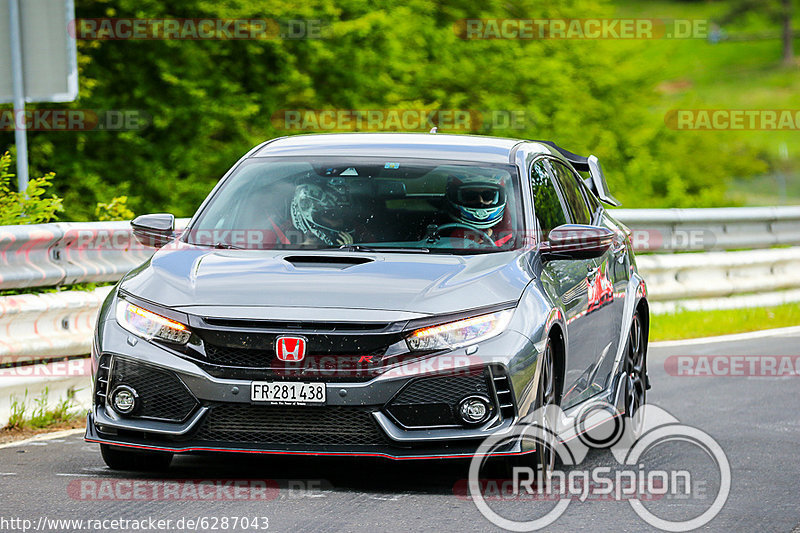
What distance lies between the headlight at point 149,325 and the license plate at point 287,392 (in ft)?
1.29

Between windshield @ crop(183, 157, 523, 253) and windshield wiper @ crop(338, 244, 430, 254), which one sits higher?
windshield @ crop(183, 157, 523, 253)

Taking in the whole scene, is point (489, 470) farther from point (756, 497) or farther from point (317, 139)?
point (317, 139)

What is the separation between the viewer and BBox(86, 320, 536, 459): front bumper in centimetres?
645

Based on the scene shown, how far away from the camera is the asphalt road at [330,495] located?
240 inches

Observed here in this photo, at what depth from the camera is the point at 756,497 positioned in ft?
22.9

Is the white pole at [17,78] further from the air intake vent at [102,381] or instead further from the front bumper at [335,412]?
the front bumper at [335,412]

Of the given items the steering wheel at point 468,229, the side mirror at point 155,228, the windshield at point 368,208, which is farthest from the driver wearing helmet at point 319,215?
the side mirror at point 155,228

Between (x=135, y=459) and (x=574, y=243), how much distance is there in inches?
92.3

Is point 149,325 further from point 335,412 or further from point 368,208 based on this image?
point 368,208

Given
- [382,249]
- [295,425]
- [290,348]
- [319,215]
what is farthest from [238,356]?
[319,215]

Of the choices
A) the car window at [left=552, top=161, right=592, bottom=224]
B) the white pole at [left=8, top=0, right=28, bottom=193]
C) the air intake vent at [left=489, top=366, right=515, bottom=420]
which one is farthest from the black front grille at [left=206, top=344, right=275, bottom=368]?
the white pole at [left=8, top=0, right=28, bottom=193]

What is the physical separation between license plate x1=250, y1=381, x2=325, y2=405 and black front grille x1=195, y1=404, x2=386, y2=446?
37 mm

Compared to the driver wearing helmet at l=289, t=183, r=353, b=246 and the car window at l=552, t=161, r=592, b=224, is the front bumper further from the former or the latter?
the car window at l=552, t=161, r=592, b=224

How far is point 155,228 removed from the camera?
781 centimetres
